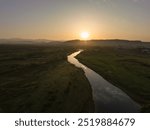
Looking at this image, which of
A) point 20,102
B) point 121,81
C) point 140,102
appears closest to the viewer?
point 20,102

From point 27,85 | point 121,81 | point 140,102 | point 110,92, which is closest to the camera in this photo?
point 140,102

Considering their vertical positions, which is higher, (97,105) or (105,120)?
(105,120)

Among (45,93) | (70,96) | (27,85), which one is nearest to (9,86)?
(27,85)

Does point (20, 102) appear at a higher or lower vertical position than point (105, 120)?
lower

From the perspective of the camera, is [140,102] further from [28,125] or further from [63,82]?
[28,125]

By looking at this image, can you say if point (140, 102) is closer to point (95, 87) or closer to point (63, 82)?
point (95, 87)

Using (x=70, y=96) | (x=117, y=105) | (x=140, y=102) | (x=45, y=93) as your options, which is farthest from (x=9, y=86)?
(x=140, y=102)

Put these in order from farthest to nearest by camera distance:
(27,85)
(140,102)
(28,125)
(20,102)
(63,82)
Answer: (63,82), (27,85), (140,102), (20,102), (28,125)

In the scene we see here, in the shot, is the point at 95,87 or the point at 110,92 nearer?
the point at 110,92

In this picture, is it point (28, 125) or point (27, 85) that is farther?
point (27, 85)
